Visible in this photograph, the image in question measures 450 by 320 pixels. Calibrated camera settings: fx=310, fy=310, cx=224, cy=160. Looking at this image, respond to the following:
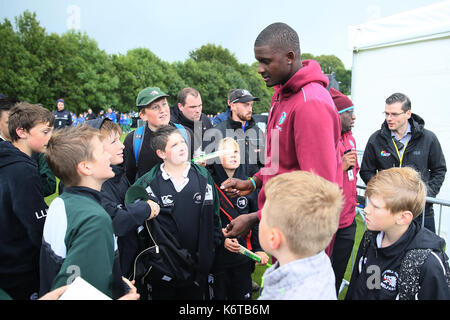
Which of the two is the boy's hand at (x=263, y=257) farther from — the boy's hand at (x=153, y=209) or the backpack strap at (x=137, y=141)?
the backpack strap at (x=137, y=141)

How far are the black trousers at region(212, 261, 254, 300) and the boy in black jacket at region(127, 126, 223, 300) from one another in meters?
0.31

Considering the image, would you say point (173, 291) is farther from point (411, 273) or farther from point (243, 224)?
point (411, 273)

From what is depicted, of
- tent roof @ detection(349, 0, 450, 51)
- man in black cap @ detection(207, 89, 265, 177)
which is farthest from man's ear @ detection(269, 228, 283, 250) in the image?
tent roof @ detection(349, 0, 450, 51)

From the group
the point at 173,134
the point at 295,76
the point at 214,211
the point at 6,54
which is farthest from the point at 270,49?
the point at 6,54

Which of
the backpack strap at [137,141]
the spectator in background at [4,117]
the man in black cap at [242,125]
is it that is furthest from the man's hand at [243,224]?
the spectator in background at [4,117]

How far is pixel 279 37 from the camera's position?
1.96 meters

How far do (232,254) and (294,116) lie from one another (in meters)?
1.87

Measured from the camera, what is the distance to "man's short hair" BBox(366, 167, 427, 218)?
2053 mm

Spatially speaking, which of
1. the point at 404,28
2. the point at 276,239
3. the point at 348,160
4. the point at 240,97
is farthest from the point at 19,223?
the point at 404,28

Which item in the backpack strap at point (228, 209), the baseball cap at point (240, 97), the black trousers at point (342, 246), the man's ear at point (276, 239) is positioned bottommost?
the black trousers at point (342, 246)

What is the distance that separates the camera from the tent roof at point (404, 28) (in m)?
4.75

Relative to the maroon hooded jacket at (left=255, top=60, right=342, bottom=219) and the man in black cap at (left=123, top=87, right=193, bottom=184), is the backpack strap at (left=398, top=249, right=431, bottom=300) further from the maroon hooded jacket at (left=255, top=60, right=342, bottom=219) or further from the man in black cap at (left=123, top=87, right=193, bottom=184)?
the man in black cap at (left=123, top=87, right=193, bottom=184)

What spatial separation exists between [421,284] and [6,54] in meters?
42.3

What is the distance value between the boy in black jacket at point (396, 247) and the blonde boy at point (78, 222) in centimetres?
167
